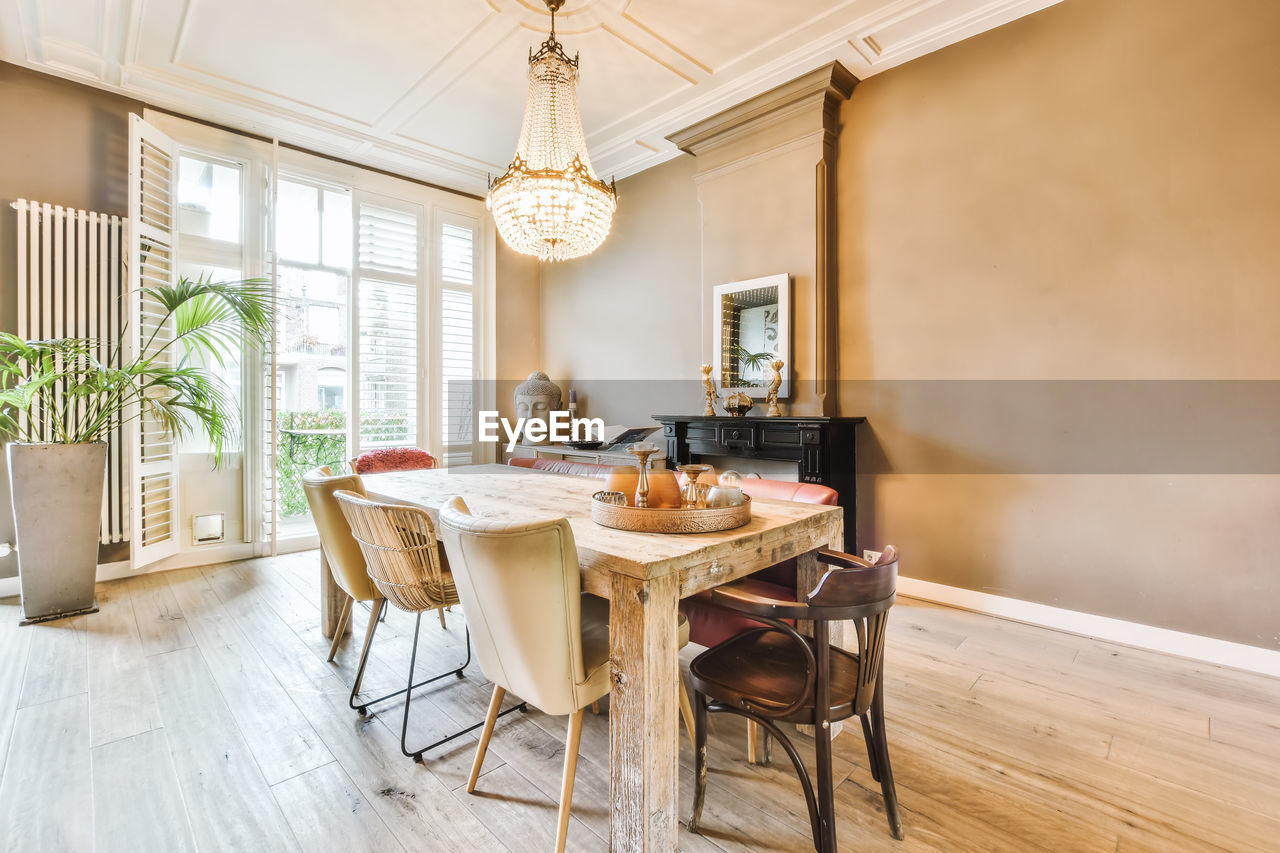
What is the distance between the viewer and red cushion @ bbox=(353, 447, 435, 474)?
340 centimetres

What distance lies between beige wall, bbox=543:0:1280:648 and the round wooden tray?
2.12m

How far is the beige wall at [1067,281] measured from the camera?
7.81 feet

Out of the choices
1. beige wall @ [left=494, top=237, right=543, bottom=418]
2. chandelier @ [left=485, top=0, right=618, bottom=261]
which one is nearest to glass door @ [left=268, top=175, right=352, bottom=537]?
beige wall @ [left=494, top=237, right=543, bottom=418]

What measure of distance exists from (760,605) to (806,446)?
2.15 meters

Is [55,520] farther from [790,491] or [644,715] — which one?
[790,491]

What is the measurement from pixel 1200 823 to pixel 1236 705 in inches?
36.8

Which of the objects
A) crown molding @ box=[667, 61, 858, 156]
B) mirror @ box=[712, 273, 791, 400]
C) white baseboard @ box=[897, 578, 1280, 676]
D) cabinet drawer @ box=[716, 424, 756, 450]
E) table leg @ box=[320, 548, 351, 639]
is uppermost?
crown molding @ box=[667, 61, 858, 156]

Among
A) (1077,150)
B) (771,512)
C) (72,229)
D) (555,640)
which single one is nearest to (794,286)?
(1077,150)

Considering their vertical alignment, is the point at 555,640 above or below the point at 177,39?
below

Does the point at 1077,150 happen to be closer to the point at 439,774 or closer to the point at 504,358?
the point at 439,774

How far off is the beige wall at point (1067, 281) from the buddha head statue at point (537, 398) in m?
2.57

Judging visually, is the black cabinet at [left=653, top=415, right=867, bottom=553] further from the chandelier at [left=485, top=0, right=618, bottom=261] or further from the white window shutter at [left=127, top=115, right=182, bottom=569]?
the white window shutter at [left=127, top=115, right=182, bottom=569]

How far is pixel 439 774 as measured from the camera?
1718 mm

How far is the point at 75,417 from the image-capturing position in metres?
3.25
